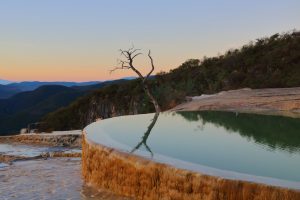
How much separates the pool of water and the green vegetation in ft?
24.1

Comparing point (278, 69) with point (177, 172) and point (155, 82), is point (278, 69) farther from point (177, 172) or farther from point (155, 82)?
point (177, 172)

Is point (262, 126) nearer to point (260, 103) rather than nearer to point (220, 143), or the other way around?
point (220, 143)

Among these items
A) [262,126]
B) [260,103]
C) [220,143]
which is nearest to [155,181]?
[220,143]

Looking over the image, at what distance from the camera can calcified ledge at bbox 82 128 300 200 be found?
3.99 m

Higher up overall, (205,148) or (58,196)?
(205,148)

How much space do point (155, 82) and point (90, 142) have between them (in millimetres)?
22638

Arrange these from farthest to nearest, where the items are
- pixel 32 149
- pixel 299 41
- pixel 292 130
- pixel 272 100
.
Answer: pixel 299 41 → pixel 32 149 → pixel 272 100 → pixel 292 130

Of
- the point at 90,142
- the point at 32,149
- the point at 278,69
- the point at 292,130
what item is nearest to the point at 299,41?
the point at 278,69

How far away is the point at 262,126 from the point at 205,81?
702 inches

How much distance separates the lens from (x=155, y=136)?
7051mm

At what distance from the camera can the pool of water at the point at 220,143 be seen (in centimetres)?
468

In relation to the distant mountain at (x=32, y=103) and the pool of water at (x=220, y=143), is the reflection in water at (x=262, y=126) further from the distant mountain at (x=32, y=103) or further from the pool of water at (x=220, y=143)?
the distant mountain at (x=32, y=103)

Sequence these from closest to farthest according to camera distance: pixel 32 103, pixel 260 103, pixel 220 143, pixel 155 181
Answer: pixel 155 181, pixel 220 143, pixel 260 103, pixel 32 103

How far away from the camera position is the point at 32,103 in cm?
7825
